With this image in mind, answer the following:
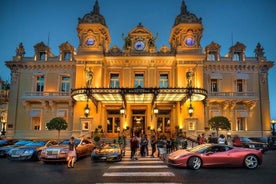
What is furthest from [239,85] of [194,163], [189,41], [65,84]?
[65,84]

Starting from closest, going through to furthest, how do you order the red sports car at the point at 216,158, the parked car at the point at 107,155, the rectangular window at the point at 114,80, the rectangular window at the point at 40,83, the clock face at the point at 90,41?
the red sports car at the point at 216,158
the parked car at the point at 107,155
the clock face at the point at 90,41
the rectangular window at the point at 114,80
the rectangular window at the point at 40,83

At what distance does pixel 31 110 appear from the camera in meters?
28.4

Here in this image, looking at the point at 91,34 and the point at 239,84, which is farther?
the point at 239,84

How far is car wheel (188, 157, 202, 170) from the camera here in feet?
33.1

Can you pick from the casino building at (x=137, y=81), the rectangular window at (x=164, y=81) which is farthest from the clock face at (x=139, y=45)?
the rectangular window at (x=164, y=81)

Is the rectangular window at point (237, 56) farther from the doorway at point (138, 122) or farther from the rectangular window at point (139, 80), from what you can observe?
→ the doorway at point (138, 122)

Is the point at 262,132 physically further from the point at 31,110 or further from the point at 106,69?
the point at 31,110

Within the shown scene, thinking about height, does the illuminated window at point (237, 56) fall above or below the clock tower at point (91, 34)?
below

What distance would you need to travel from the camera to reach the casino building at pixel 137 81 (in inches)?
1066

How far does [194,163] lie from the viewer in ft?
33.2

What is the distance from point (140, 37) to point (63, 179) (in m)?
23.6

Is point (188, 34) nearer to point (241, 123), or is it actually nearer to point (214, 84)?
point (214, 84)

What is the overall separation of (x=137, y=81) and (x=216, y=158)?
19.2 meters

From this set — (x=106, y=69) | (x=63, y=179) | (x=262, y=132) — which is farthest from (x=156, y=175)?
(x=262, y=132)
